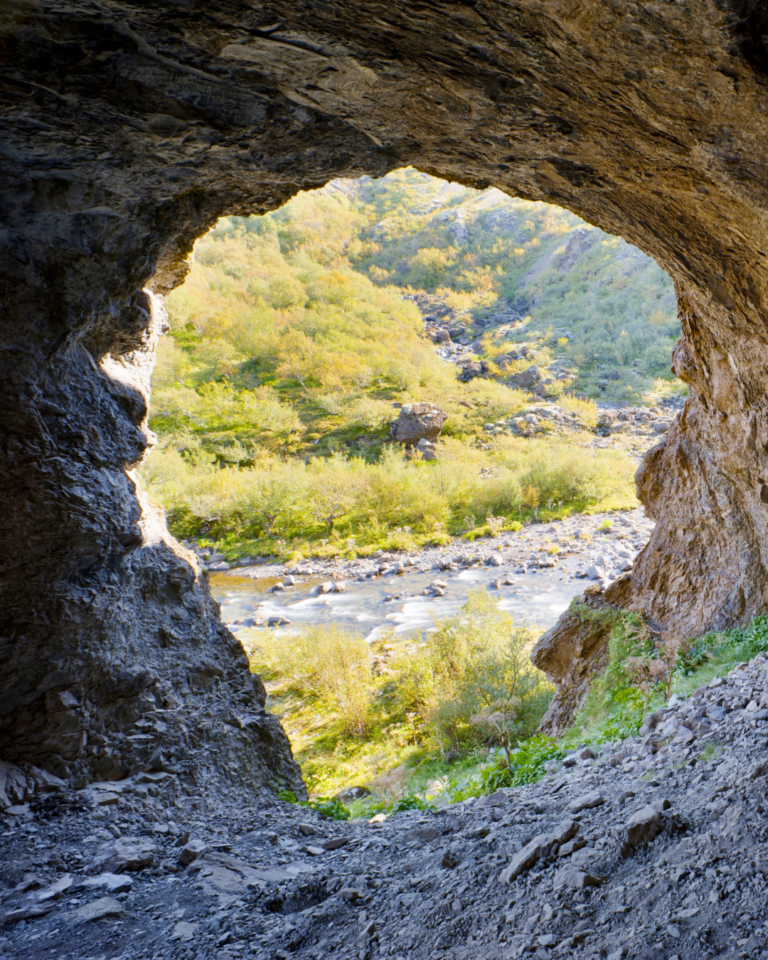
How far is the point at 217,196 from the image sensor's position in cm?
437

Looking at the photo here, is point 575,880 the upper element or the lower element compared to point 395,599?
upper

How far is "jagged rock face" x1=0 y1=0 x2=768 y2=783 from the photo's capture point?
2.25 meters

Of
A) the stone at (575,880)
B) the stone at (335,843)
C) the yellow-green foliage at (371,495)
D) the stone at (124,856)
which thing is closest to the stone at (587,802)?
the stone at (575,880)

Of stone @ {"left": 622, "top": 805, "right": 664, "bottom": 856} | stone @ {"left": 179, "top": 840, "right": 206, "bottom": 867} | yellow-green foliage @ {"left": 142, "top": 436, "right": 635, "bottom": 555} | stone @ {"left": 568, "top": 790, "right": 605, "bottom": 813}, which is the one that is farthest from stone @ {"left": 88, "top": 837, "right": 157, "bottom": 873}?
yellow-green foliage @ {"left": 142, "top": 436, "right": 635, "bottom": 555}

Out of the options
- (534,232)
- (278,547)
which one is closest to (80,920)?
(278,547)

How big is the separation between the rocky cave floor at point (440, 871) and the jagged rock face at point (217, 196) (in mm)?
753

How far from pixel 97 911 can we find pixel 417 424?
28.2 meters

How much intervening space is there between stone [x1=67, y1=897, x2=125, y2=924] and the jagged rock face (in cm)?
132

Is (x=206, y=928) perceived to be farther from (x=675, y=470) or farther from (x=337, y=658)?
(x=337, y=658)

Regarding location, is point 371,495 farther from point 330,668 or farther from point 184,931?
point 184,931

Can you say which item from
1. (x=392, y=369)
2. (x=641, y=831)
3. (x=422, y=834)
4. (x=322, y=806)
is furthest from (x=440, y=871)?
(x=392, y=369)

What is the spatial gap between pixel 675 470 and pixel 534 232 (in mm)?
73761

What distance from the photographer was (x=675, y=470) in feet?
24.1

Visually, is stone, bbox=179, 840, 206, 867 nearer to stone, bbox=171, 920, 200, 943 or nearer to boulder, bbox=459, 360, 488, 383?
stone, bbox=171, 920, 200, 943
